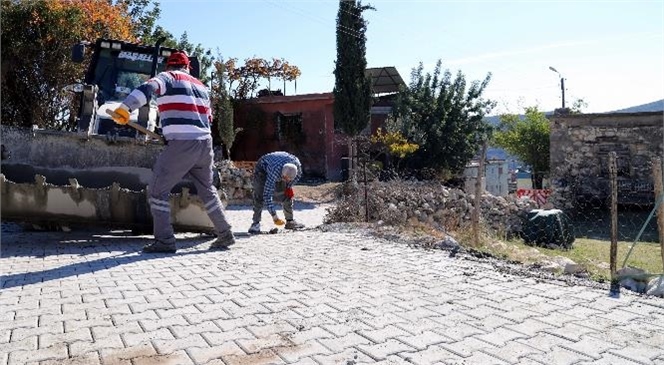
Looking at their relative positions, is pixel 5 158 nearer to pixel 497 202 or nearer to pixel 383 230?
pixel 383 230

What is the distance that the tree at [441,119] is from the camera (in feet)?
61.7

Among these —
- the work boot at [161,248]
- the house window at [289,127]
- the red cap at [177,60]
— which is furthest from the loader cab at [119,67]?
the house window at [289,127]

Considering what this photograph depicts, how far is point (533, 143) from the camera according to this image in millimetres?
27875

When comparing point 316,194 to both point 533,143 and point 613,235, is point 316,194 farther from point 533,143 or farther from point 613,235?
point 533,143

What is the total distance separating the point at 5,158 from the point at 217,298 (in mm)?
3885

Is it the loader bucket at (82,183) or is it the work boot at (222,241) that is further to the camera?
the work boot at (222,241)

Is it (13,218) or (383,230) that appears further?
(383,230)

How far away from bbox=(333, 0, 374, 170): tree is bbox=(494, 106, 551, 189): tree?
11.1m

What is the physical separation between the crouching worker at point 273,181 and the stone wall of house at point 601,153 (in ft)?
44.3

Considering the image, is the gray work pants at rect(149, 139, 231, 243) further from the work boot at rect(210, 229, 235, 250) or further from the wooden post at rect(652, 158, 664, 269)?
the wooden post at rect(652, 158, 664, 269)

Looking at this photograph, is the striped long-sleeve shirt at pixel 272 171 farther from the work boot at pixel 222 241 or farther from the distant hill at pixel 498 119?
the distant hill at pixel 498 119

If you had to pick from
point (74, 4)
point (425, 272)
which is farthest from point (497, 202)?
point (74, 4)

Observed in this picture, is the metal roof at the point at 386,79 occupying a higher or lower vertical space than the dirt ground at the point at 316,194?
higher

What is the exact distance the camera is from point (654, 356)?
2.61 meters
